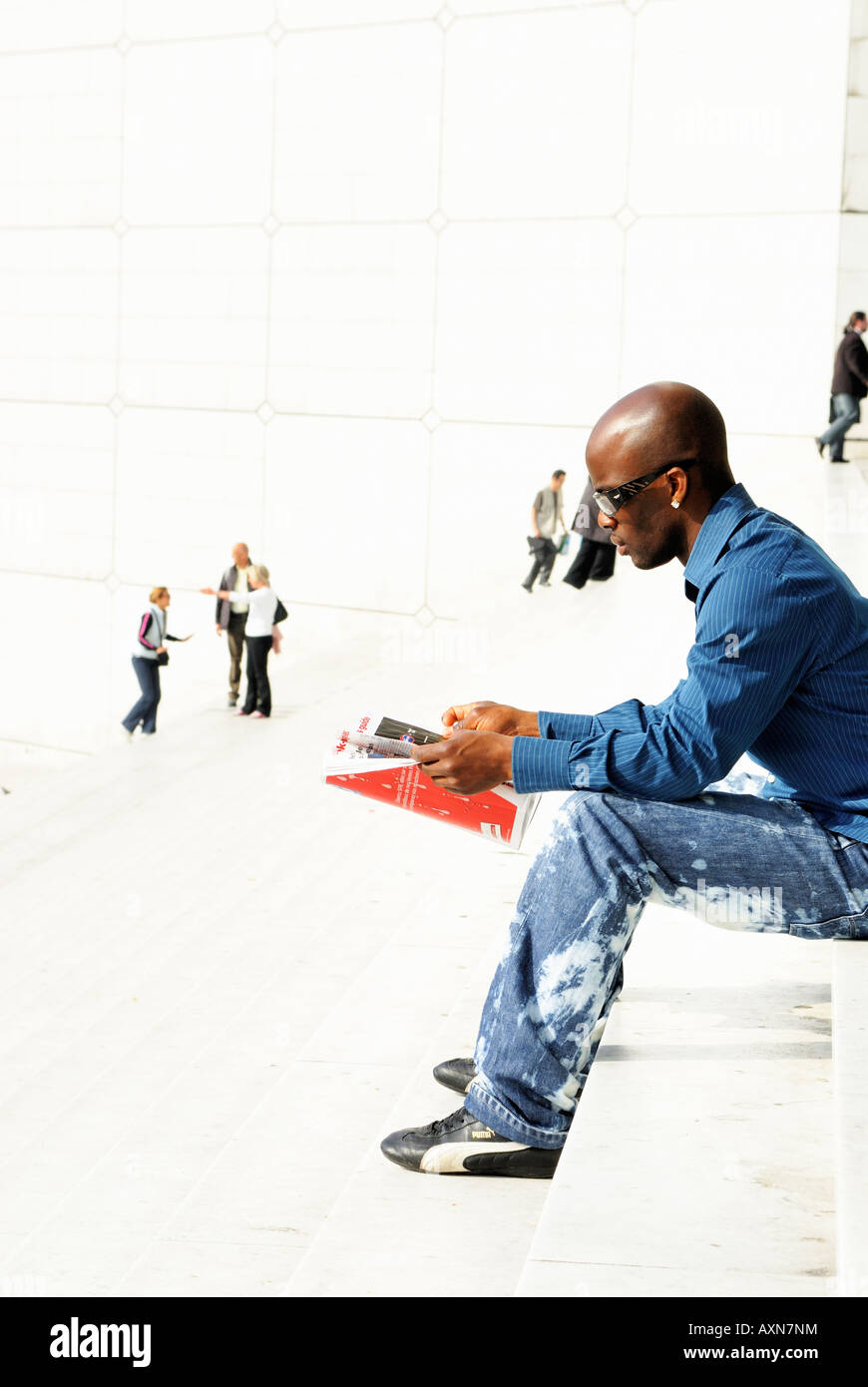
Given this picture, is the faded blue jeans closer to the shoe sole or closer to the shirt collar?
the shoe sole

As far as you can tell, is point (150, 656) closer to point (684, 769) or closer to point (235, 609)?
point (235, 609)

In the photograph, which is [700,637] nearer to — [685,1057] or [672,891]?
[672,891]

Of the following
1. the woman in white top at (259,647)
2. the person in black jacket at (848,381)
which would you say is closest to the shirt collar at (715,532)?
the woman in white top at (259,647)

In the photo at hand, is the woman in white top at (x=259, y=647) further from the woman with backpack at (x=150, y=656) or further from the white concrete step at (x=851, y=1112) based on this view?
the white concrete step at (x=851, y=1112)

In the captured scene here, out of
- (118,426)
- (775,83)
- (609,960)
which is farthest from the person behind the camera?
(118,426)

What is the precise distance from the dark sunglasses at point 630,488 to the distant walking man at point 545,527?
767 cm

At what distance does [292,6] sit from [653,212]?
11.9 ft

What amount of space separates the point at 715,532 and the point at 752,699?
25cm

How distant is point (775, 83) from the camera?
9.34 meters

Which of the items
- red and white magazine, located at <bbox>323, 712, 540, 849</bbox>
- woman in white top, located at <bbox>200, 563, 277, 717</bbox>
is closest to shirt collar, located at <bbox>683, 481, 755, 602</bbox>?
red and white magazine, located at <bbox>323, 712, 540, 849</bbox>

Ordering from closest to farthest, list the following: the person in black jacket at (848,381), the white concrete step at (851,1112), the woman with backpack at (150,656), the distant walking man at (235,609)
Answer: the white concrete step at (851,1112) < the woman with backpack at (150,656) < the distant walking man at (235,609) < the person in black jacket at (848,381)

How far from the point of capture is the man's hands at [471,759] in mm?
1683

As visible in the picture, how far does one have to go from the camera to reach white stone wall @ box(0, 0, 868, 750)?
9594 mm
